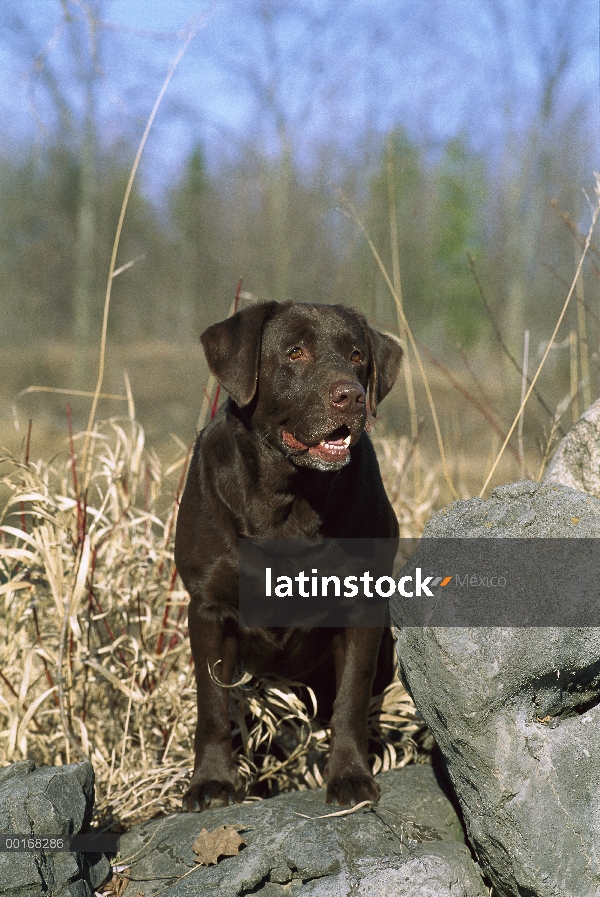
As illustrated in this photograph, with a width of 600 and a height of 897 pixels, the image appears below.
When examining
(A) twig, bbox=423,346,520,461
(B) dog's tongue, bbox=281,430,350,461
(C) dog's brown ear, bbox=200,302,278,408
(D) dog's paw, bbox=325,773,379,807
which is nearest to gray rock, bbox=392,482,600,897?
(D) dog's paw, bbox=325,773,379,807

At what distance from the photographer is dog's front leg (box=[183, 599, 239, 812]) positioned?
2750 millimetres

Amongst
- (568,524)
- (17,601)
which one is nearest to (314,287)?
(17,601)

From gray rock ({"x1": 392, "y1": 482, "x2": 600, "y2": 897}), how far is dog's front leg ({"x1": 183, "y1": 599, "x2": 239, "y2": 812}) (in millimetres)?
984

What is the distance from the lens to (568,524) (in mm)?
2008

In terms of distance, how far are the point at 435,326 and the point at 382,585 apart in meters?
16.4

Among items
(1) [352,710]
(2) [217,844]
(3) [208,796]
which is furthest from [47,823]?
(1) [352,710]

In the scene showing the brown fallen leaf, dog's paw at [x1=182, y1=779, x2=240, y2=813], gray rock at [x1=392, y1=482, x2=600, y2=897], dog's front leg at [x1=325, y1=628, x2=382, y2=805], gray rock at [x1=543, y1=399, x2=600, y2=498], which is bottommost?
dog's paw at [x1=182, y1=779, x2=240, y2=813]

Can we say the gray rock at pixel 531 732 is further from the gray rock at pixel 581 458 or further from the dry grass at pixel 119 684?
the dry grass at pixel 119 684

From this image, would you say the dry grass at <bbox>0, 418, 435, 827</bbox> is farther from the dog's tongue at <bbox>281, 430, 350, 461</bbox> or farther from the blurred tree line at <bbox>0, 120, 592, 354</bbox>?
the blurred tree line at <bbox>0, 120, 592, 354</bbox>

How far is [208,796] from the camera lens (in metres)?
2.73

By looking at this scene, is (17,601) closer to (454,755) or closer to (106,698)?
(106,698)

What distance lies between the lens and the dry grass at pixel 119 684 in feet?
10.0

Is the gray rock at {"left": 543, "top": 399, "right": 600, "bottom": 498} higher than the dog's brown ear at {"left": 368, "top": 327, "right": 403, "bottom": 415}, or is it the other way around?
the dog's brown ear at {"left": 368, "top": 327, "right": 403, "bottom": 415}

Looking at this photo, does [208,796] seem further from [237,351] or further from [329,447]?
[237,351]
